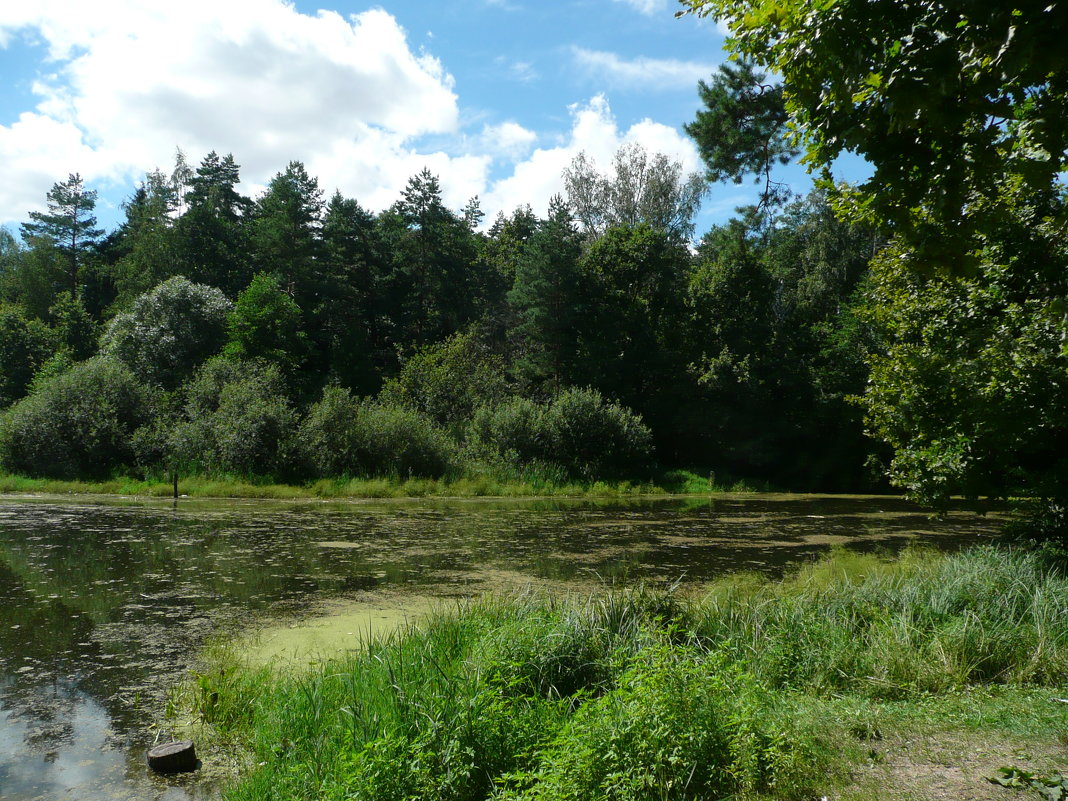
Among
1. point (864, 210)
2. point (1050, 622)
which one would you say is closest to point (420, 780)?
point (864, 210)

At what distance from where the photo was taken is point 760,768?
4086 mm

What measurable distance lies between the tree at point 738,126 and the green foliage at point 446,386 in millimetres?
16779

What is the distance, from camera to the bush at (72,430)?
2692 cm

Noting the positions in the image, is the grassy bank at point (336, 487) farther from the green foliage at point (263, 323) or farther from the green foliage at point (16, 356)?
the green foliage at point (16, 356)

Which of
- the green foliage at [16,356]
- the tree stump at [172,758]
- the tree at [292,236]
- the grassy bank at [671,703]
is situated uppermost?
the tree at [292,236]

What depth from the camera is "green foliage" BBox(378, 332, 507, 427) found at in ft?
115

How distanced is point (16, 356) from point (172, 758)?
45.0 meters

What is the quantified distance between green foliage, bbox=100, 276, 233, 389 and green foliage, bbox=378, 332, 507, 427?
10456 mm

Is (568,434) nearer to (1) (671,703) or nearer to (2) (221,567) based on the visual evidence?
(2) (221,567)

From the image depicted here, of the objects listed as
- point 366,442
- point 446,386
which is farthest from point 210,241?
point 366,442

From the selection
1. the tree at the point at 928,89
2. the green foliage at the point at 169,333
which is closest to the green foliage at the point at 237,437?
the green foliage at the point at 169,333

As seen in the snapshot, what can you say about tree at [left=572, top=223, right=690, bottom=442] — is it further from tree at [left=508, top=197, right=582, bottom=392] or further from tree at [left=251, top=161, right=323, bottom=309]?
tree at [left=251, top=161, right=323, bottom=309]

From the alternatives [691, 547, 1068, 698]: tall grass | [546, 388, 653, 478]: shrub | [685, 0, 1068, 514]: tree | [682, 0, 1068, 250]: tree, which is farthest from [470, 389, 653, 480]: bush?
[682, 0, 1068, 250]: tree

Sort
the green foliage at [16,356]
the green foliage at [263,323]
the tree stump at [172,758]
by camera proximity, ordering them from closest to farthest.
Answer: the tree stump at [172,758] → the green foliage at [263,323] → the green foliage at [16,356]
